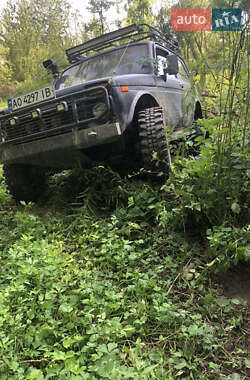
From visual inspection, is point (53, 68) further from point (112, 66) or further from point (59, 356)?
point (59, 356)

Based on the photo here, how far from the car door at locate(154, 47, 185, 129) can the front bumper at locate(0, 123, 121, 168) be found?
49.8 inches

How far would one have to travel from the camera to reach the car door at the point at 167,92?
386 centimetres

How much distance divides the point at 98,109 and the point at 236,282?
1.88 metres

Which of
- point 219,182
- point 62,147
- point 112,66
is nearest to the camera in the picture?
point 219,182

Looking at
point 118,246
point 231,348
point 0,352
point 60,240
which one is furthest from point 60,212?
point 231,348

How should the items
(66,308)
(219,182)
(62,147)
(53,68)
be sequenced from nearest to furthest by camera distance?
1. (66,308)
2. (219,182)
3. (62,147)
4. (53,68)

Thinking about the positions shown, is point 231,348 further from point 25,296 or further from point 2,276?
point 2,276

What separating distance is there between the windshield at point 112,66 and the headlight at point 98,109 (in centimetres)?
96

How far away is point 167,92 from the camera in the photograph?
4.12m

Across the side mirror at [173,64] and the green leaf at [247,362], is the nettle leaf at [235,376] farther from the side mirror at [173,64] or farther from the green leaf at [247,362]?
the side mirror at [173,64]

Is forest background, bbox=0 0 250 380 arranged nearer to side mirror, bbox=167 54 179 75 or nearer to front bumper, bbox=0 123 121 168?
front bumper, bbox=0 123 121 168

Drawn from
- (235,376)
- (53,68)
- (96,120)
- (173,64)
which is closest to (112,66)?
(173,64)

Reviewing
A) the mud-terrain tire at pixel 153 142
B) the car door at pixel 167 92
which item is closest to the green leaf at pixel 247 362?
the mud-terrain tire at pixel 153 142

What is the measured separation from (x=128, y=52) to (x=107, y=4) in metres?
18.1
